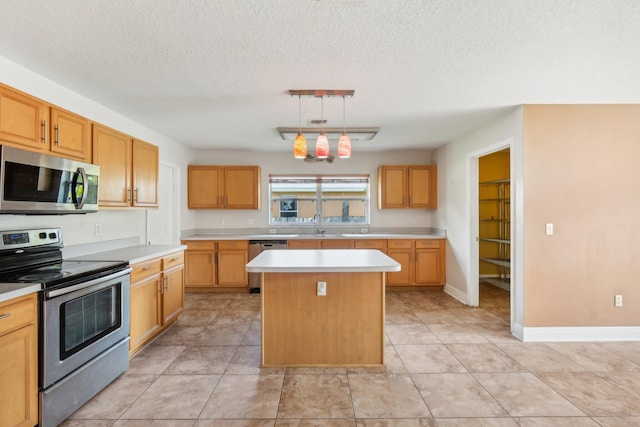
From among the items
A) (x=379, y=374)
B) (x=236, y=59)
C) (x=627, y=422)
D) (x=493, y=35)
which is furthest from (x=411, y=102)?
(x=627, y=422)

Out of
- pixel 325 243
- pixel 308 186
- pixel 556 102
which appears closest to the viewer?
pixel 556 102

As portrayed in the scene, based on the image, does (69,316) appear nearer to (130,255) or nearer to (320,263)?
(130,255)

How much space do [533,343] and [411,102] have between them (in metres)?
2.62

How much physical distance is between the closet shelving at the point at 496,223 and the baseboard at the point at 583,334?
2.38 metres

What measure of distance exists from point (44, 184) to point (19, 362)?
1.15 m

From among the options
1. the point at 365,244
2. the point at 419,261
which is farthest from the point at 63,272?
the point at 419,261

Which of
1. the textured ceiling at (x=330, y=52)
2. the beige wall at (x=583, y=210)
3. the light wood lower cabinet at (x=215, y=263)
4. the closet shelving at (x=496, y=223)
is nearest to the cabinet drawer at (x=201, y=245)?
the light wood lower cabinet at (x=215, y=263)

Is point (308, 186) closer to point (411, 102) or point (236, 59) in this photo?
point (411, 102)

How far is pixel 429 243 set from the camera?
4.91 m

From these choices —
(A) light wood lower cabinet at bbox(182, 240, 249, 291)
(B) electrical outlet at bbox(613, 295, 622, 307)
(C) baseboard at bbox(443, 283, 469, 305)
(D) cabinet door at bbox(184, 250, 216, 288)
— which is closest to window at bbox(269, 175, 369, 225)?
(A) light wood lower cabinet at bbox(182, 240, 249, 291)

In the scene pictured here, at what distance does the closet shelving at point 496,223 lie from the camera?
552cm

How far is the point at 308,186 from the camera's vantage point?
5586mm

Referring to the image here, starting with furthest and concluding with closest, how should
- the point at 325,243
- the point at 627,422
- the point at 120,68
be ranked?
the point at 325,243 < the point at 120,68 < the point at 627,422

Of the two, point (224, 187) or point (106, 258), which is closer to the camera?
point (106, 258)
